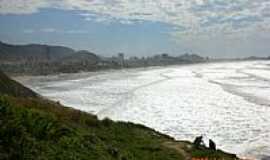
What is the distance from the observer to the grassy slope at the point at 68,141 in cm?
843

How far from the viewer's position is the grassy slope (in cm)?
843

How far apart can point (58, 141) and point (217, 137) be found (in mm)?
14711

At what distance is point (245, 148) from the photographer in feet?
67.3

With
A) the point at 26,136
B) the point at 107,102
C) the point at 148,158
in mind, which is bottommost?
the point at 107,102

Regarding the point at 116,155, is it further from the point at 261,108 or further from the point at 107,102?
the point at 107,102

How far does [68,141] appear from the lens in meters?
10.4

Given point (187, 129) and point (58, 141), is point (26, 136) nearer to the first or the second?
point (58, 141)

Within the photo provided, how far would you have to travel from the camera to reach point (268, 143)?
2133 centimetres

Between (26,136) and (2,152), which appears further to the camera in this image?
(26,136)

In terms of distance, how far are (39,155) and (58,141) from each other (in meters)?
1.64

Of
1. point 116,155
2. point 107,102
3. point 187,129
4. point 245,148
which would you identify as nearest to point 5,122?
point 116,155

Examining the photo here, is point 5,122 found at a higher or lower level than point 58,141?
higher

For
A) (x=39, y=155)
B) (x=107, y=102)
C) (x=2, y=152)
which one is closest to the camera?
(x=2, y=152)

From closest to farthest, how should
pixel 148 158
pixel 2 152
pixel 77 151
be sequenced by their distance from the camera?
pixel 2 152 < pixel 77 151 < pixel 148 158
